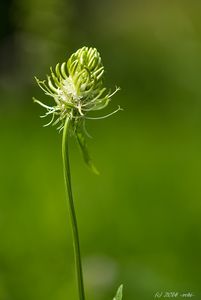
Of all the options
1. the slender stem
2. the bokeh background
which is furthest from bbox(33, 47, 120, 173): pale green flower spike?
the bokeh background

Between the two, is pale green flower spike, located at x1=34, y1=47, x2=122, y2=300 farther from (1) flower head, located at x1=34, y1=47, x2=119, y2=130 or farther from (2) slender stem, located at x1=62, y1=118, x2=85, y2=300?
(2) slender stem, located at x1=62, y1=118, x2=85, y2=300

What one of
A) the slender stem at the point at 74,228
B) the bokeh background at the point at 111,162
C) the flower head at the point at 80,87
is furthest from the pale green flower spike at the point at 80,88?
the bokeh background at the point at 111,162

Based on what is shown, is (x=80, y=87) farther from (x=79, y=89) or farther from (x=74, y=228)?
(x=74, y=228)

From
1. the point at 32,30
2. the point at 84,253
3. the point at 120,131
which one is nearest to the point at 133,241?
the point at 84,253

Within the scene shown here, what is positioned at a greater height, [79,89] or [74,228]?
[79,89]

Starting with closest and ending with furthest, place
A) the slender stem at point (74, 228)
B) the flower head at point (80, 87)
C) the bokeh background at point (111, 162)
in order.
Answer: the slender stem at point (74, 228), the flower head at point (80, 87), the bokeh background at point (111, 162)

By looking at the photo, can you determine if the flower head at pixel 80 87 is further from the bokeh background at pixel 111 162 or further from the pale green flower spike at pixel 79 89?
the bokeh background at pixel 111 162

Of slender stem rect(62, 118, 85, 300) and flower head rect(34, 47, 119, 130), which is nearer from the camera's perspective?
slender stem rect(62, 118, 85, 300)

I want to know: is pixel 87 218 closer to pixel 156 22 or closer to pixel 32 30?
pixel 32 30

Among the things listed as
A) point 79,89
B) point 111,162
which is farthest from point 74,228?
point 111,162
